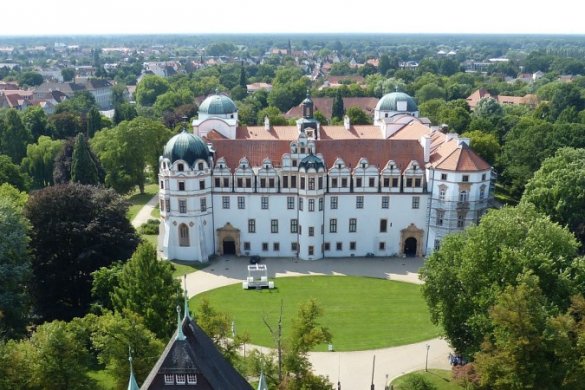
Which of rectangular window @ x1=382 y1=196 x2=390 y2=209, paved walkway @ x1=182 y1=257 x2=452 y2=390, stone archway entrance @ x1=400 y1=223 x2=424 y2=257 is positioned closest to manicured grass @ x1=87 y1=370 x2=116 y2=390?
paved walkway @ x1=182 y1=257 x2=452 y2=390

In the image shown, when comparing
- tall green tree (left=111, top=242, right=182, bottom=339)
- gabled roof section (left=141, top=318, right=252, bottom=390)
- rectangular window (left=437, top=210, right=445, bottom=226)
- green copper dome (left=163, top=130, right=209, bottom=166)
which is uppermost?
green copper dome (left=163, top=130, right=209, bottom=166)

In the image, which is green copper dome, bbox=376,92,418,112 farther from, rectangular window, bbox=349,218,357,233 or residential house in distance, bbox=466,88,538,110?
residential house in distance, bbox=466,88,538,110

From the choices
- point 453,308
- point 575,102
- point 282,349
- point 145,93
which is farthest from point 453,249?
point 145,93

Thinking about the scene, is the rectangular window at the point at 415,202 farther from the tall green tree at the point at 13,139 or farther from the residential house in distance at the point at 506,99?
the residential house in distance at the point at 506,99

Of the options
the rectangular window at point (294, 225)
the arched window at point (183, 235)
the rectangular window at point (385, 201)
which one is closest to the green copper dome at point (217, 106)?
the arched window at point (183, 235)

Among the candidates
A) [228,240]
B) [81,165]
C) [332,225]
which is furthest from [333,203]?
[81,165]

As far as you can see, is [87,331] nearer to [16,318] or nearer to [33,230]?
[16,318]

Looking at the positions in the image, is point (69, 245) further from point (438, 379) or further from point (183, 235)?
point (438, 379)
